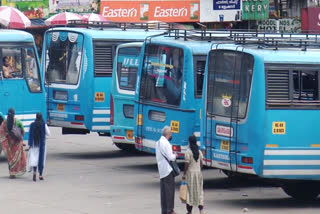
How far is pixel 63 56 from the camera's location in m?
22.1

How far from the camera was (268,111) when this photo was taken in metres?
14.0

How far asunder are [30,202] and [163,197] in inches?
Answer: 110

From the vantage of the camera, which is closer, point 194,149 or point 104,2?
point 194,149

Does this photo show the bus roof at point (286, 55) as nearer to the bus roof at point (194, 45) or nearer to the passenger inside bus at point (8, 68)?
the bus roof at point (194, 45)

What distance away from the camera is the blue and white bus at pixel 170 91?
1702cm

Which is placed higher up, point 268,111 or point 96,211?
point 268,111

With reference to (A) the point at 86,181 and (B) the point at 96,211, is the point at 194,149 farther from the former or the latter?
(A) the point at 86,181

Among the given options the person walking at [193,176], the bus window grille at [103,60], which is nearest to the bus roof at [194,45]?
the person walking at [193,176]

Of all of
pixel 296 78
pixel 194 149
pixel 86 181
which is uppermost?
pixel 296 78

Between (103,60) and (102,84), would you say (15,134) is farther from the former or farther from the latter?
(103,60)

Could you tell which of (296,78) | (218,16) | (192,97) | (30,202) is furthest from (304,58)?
(218,16)

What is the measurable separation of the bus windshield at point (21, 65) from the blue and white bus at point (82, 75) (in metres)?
1.08

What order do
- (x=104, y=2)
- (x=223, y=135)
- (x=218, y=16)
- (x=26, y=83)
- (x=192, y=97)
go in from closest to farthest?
(x=223, y=135)
(x=192, y=97)
(x=26, y=83)
(x=218, y=16)
(x=104, y=2)

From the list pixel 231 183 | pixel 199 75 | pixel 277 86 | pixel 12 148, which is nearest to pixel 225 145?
pixel 277 86
